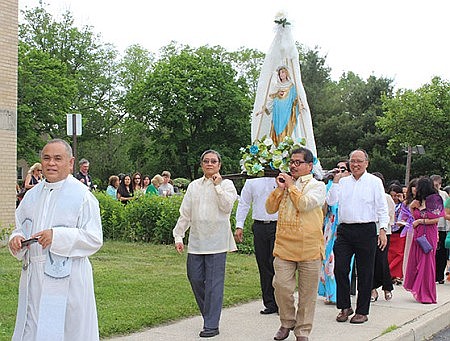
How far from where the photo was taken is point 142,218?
1634 cm

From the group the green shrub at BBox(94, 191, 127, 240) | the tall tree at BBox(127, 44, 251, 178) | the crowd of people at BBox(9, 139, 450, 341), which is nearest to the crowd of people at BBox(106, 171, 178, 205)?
the green shrub at BBox(94, 191, 127, 240)

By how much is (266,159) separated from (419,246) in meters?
3.84

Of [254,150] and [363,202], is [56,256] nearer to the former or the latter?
[254,150]

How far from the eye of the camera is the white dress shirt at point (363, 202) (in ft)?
26.9

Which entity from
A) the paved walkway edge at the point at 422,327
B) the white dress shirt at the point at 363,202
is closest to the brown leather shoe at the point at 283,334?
the paved walkway edge at the point at 422,327

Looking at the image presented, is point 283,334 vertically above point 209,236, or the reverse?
point 209,236

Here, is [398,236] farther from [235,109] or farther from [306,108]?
[235,109]

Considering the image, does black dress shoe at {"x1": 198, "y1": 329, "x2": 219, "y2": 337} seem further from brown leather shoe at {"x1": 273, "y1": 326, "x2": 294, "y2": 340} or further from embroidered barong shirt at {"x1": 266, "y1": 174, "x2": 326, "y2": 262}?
embroidered barong shirt at {"x1": 266, "y1": 174, "x2": 326, "y2": 262}

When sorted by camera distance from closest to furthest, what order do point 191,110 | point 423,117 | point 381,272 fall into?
1. point 381,272
2. point 423,117
3. point 191,110

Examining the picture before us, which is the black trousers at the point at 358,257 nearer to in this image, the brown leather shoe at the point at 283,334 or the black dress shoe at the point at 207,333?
the brown leather shoe at the point at 283,334

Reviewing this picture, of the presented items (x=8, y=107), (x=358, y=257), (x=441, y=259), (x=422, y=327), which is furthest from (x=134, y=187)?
(x=422, y=327)

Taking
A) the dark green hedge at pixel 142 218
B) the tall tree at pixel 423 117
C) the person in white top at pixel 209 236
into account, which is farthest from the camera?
the tall tree at pixel 423 117

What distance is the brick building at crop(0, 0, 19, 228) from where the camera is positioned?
47.6 feet

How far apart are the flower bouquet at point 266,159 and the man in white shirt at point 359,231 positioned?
953mm
